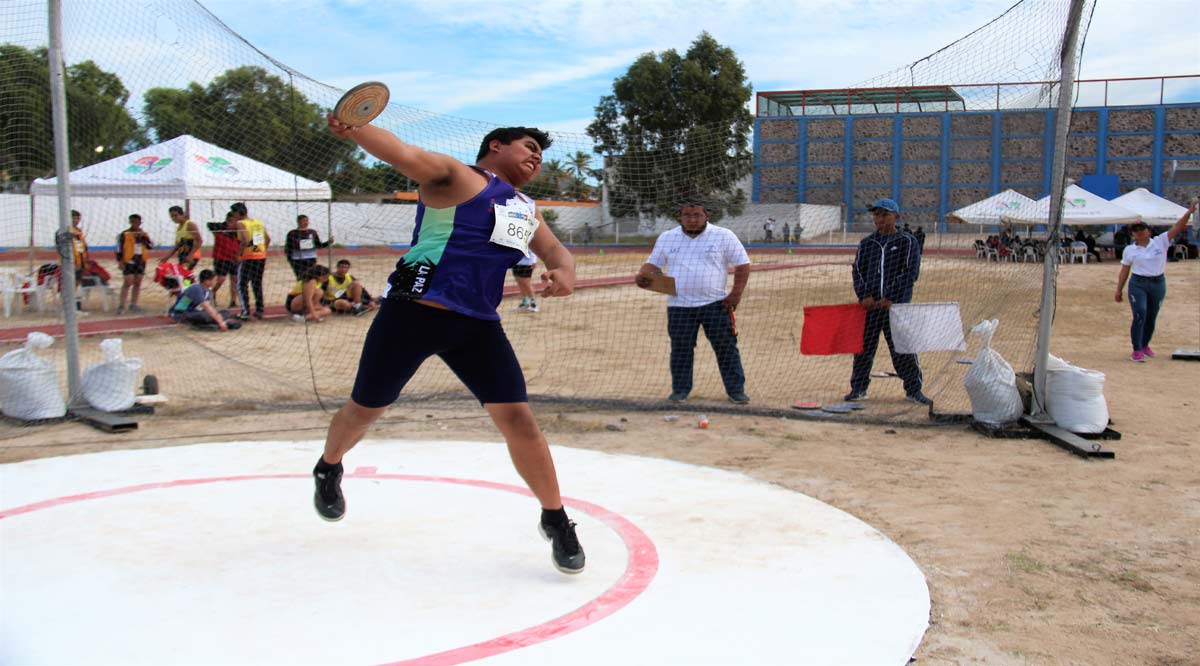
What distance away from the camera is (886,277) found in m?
7.56

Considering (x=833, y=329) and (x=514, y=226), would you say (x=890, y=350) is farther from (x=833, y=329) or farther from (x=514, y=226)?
(x=514, y=226)

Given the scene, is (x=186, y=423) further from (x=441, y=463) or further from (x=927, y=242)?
(x=927, y=242)

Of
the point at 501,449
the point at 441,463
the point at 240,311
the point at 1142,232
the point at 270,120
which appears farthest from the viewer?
the point at 240,311

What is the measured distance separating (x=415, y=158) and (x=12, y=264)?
17.1 metres

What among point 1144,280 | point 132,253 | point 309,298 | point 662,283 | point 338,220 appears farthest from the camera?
point 338,220

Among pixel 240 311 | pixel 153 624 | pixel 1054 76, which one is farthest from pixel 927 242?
pixel 240 311

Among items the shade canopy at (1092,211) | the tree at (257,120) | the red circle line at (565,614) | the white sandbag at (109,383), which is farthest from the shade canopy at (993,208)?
the shade canopy at (1092,211)

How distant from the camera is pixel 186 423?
6.98 meters

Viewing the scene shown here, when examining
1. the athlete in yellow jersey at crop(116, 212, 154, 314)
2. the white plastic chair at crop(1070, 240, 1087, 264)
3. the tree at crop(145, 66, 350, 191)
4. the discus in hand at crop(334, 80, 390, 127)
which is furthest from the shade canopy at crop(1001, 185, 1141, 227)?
the discus in hand at crop(334, 80, 390, 127)

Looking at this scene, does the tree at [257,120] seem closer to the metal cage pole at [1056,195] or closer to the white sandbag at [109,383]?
the white sandbag at [109,383]

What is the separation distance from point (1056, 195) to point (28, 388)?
7374 mm

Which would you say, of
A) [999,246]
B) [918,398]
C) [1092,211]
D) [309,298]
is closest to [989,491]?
[918,398]

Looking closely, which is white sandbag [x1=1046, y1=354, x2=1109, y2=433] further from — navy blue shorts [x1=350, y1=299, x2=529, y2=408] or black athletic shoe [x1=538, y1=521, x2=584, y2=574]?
navy blue shorts [x1=350, y1=299, x2=529, y2=408]

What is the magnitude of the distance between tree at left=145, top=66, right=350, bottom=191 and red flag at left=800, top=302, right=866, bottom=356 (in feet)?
14.0
